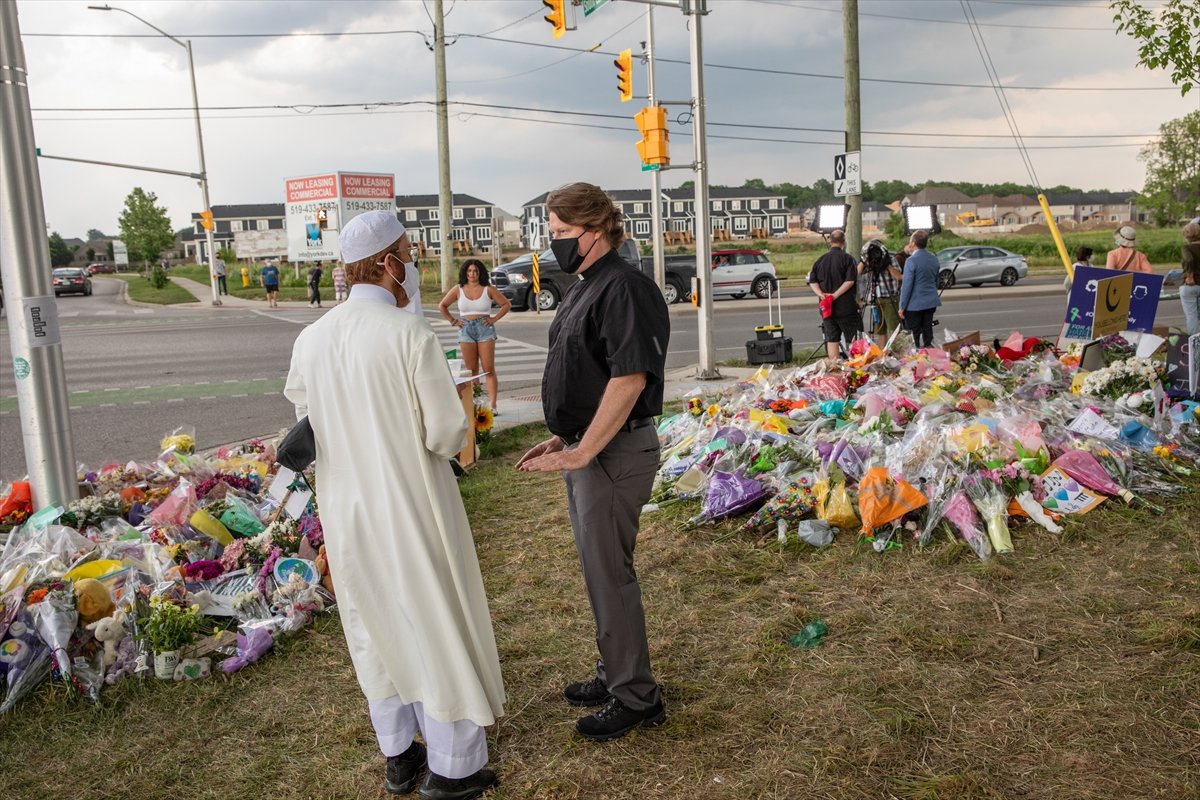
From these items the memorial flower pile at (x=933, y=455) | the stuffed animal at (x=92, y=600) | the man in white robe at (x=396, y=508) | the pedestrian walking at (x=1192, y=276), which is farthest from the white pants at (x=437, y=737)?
the pedestrian walking at (x=1192, y=276)

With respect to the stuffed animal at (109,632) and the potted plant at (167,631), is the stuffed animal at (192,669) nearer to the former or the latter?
the potted plant at (167,631)

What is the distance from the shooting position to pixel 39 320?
5.02m

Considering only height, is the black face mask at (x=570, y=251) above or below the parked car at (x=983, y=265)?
above

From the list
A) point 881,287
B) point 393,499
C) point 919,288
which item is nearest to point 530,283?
point 881,287

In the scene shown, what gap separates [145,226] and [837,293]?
80.0 meters

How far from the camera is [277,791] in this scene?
125 inches

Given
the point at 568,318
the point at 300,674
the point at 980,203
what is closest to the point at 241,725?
the point at 300,674

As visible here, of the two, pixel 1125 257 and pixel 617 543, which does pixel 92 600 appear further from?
pixel 1125 257

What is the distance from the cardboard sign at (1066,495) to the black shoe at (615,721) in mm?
3045

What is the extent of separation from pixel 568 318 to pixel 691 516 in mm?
2860

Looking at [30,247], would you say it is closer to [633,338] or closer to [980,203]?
[633,338]

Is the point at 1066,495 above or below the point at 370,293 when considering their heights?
below

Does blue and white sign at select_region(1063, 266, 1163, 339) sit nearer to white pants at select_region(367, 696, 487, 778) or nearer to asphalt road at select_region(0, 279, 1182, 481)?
asphalt road at select_region(0, 279, 1182, 481)

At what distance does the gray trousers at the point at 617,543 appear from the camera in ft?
10.3
